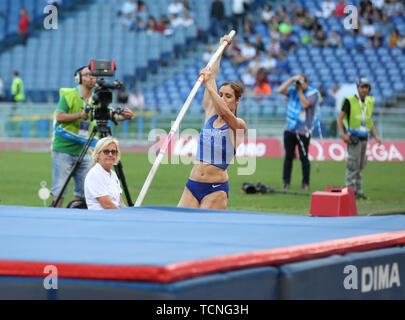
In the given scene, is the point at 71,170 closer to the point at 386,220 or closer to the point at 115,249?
the point at 386,220

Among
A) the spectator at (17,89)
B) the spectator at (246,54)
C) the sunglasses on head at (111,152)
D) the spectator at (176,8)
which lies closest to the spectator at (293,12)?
the spectator at (246,54)

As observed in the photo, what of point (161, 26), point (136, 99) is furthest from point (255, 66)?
point (161, 26)

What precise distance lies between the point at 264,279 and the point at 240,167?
15.0 m

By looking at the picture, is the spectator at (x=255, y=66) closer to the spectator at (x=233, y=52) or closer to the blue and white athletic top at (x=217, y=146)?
the spectator at (x=233, y=52)

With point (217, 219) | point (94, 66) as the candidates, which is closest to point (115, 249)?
point (217, 219)

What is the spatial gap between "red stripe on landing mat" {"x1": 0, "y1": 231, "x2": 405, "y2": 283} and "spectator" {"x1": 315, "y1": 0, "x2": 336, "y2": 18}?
23.2 m

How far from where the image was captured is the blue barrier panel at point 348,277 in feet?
13.9

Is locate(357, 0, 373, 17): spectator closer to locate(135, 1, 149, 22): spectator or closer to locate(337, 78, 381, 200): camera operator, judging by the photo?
locate(135, 1, 149, 22): spectator

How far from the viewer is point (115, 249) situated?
13.9 ft

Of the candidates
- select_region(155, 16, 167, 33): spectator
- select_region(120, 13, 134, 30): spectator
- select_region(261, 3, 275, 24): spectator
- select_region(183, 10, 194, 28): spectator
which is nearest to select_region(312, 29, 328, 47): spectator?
select_region(261, 3, 275, 24): spectator

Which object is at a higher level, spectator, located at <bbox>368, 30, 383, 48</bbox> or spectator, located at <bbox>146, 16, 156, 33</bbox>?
spectator, located at <bbox>146, 16, 156, 33</bbox>

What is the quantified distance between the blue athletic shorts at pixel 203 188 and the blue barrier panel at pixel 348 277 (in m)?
2.85

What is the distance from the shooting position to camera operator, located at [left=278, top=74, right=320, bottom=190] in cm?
1425

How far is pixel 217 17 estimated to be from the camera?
92.4ft
